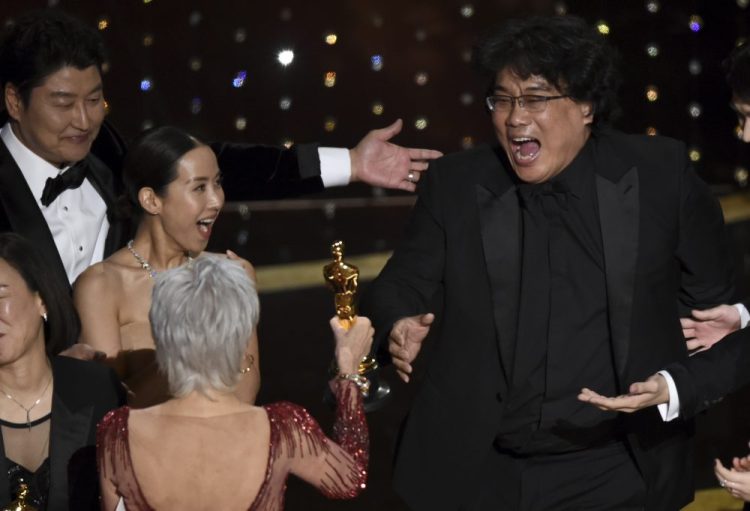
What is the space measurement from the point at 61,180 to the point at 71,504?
106cm

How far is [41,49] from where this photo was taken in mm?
3764

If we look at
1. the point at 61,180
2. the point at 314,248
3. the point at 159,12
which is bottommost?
the point at 314,248

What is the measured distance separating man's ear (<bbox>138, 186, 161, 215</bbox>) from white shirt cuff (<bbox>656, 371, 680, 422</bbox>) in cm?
133

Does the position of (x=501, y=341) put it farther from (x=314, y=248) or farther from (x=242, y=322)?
(x=314, y=248)

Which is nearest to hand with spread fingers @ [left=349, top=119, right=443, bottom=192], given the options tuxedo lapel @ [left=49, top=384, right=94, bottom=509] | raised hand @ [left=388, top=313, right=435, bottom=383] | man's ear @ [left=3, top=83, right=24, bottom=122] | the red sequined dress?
raised hand @ [left=388, top=313, right=435, bottom=383]

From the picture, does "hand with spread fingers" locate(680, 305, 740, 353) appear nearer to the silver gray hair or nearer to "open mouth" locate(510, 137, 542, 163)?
"open mouth" locate(510, 137, 542, 163)

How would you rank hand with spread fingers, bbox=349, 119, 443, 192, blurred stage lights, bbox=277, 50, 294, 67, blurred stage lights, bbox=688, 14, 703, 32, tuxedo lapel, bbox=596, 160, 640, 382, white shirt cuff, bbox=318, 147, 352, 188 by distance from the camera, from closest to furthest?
tuxedo lapel, bbox=596, 160, 640, 382, hand with spread fingers, bbox=349, 119, 443, 192, white shirt cuff, bbox=318, 147, 352, 188, blurred stage lights, bbox=277, 50, 294, 67, blurred stage lights, bbox=688, 14, 703, 32

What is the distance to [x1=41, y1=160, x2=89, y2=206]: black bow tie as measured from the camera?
149 inches

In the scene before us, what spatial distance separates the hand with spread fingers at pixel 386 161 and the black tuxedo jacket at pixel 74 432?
4.01 feet

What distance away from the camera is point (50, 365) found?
3.20 meters

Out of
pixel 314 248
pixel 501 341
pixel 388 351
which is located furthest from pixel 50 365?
pixel 314 248

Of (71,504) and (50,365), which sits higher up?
(50,365)

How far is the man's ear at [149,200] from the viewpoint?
11.6 feet

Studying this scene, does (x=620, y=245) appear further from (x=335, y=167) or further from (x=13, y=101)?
(x=13, y=101)
